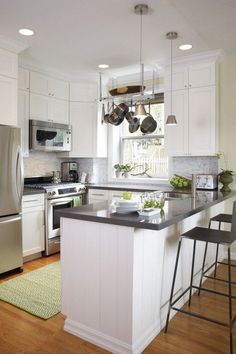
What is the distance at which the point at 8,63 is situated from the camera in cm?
340

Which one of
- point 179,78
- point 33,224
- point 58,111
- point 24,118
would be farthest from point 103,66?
point 33,224

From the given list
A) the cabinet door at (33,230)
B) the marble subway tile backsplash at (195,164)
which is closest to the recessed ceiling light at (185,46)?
the marble subway tile backsplash at (195,164)

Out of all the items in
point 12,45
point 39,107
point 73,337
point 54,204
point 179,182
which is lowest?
point 73,337

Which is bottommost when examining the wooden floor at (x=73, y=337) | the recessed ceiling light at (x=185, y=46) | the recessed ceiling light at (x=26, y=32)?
the wooden floor at (x=73, y=337)

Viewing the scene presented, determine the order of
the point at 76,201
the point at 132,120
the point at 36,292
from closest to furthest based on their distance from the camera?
the point at 36,292
the point at 132,120
the point at 76,201

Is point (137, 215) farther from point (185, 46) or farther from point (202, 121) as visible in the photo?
point (185, 46)

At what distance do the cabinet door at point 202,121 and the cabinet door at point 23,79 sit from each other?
2.28 meters

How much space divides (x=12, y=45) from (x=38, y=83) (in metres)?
0.94

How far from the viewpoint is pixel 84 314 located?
2146 mm

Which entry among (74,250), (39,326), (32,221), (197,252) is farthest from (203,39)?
(39,326)

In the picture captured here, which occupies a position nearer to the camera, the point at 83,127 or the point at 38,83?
the point at 38,83

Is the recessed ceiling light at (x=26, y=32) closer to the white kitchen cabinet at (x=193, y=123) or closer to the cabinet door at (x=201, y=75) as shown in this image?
the white kitchen cabinet at (x=193, y=123)

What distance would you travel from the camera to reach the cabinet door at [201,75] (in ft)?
12.5

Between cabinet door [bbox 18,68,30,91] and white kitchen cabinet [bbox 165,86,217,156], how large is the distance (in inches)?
78.0
